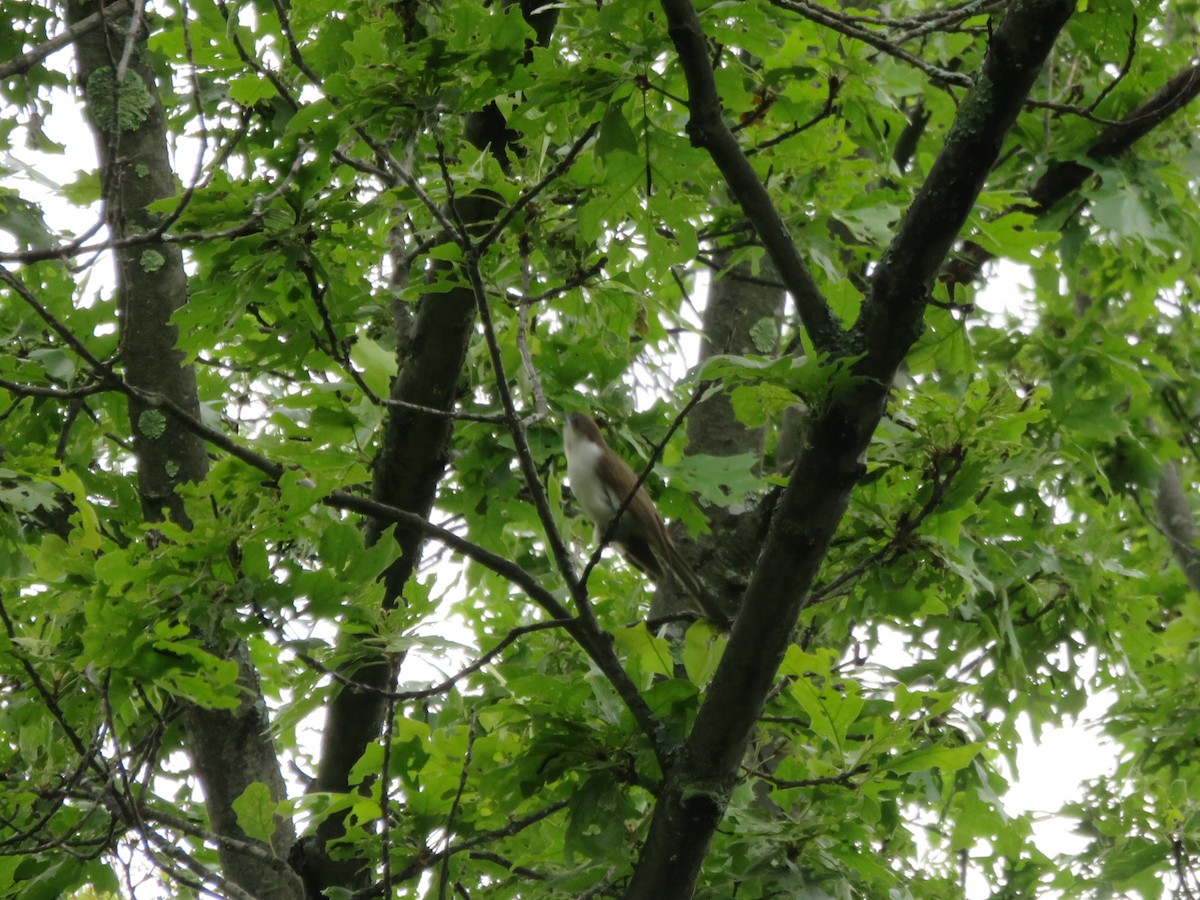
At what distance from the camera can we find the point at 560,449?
378 centimetres

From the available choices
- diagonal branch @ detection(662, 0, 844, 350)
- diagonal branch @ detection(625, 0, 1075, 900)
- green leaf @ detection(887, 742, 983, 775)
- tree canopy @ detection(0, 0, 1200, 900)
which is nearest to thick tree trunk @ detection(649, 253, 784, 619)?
tree canopy @ detection(0, 0, 1200, 900)

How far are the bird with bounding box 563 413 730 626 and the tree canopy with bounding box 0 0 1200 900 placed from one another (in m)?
0.16

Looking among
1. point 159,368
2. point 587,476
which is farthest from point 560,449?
point 159,368

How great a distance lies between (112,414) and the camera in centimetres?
409

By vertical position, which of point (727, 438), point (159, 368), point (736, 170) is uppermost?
point (727, 438)

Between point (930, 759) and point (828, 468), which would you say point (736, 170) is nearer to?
point (828, 468)

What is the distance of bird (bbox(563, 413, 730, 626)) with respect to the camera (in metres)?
4.02

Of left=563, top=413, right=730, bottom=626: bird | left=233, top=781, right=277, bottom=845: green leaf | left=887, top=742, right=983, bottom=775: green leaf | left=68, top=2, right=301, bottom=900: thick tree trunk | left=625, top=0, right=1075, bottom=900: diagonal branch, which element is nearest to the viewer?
left=625, top=0, right=1075, bottom=900: diagonal branch

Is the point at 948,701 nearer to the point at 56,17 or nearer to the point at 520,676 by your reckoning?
the point at 520,676

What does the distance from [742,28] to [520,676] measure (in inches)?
60.3

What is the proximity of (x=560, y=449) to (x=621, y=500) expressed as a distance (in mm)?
466

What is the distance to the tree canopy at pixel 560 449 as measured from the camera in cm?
244

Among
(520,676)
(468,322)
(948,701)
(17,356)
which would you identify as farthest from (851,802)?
(17,356)

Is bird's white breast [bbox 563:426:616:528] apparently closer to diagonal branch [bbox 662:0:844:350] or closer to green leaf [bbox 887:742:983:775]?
diagonal branch [bbox 662:0:844:350]
